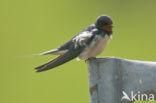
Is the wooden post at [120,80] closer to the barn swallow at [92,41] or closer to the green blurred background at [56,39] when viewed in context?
the barn swallow at [92,41]

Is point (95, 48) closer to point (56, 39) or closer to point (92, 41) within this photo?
point (92, 41)

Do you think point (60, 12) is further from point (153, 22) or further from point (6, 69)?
point (6, 69)

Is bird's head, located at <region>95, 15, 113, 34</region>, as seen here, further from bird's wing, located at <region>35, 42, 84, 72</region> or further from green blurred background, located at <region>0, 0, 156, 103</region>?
green blurred background, located at <region>0, 0, 156, 103</region>

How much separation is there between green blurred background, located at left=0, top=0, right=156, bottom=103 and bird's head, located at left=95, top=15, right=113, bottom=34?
1.16 m

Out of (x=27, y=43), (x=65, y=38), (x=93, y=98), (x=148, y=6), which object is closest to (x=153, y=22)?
(x=148, y=6)

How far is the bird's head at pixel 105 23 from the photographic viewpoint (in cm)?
283

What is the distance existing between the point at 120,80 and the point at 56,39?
12.0 ft

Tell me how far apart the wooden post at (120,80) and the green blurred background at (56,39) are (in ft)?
6.55

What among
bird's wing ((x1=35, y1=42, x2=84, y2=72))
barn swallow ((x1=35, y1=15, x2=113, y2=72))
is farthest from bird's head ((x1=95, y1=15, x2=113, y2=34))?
bird's wing ((x1=35, y1=42, x2=84, y2=72))

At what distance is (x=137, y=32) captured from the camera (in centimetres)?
587

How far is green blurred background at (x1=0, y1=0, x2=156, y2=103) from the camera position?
184 inches

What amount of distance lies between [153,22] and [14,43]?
200 cm

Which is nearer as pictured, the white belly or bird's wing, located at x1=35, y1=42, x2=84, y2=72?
bird's wing, located at x1=35, y1=42, x2=84, y2=72

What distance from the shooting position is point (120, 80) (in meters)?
1.89
